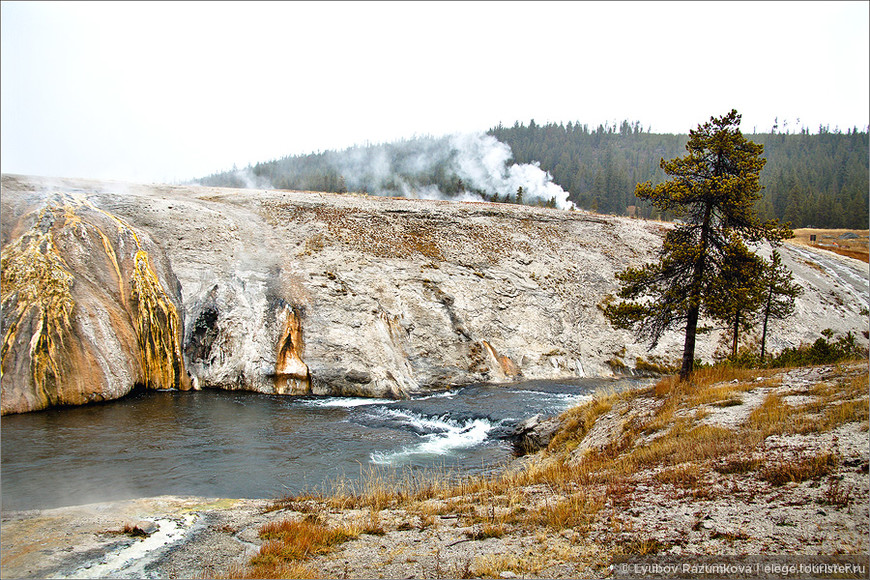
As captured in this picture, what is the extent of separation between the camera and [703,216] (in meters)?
15.1

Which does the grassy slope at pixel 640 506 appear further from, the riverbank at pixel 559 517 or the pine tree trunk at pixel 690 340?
the pine tree trunk at pixel 690 340

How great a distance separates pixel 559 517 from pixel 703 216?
12.0 metres

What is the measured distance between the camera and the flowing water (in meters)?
11.7

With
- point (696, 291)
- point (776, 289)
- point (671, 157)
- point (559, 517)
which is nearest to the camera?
point (559, 517)

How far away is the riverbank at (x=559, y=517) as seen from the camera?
5930 mm

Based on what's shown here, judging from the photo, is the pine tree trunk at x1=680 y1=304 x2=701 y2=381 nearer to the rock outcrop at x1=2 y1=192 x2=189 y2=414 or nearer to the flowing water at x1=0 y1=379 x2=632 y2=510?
the flowing water at x1=0 y1=379 x2=632 y2=510

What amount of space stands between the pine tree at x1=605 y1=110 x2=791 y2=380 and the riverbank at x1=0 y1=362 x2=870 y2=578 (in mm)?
4258

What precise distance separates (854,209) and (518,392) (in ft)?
317

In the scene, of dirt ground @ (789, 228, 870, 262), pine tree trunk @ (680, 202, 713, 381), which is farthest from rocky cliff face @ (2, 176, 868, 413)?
dirt ground @ (789, 228, 870, 262)

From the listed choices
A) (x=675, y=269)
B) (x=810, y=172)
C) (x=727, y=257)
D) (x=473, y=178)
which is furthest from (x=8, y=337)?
(x=810, y=172)

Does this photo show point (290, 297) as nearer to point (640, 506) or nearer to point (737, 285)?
point (737, 285)

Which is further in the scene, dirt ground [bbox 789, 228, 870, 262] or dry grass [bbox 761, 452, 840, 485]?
dirt ground [bbox 789, 228, 870, 262]

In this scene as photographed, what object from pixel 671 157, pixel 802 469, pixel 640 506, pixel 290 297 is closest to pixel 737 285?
pixel 802 469

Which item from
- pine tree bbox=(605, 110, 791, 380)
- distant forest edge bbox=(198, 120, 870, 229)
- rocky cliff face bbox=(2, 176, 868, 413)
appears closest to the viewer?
pine tree bbox=(605, 110, 791, 380)
